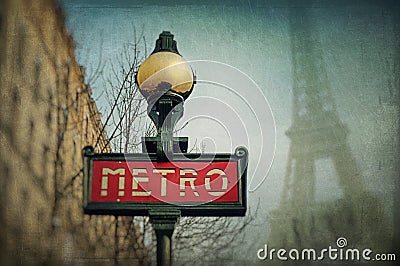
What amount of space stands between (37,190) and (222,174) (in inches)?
99.6

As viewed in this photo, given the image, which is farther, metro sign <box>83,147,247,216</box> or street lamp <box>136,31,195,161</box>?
street lamp <box>136,31,195,161</box>

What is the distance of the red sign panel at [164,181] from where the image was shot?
197 cm

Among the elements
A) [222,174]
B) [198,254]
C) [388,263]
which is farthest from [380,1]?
[222,174]

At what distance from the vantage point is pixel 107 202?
6.48 ft

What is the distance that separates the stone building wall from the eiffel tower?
3.85 ft

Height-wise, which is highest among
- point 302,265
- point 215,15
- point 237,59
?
point 215,15

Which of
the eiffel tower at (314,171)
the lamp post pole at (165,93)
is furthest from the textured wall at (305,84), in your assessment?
the lamp post pole at (165,93)

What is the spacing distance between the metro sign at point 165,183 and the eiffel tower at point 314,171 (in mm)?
2368

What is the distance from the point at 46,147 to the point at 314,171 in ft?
6.10

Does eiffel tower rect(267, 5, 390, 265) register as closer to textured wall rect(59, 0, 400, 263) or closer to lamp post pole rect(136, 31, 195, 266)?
textured wall rect(59, 0, 400, 263)

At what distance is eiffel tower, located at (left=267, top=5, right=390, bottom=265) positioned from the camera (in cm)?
443

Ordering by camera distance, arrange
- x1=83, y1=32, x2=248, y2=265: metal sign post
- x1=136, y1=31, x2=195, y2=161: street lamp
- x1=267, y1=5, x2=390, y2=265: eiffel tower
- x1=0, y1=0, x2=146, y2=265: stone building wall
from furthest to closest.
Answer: x1=267, y1=5, x2=390, y2=265: eiffel tower, x1=0, y1=0, x2=146, y2=265: stone building wall, x1=136, y1=31, x2=195, y2=161: street lamp, x1=83, y1=32, x2=248, y2=265: metal sign post

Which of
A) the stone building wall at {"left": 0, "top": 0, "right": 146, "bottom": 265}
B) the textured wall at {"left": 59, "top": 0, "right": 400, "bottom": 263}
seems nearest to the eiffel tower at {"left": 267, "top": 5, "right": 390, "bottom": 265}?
the textured wall at {"left": 59, "top": 0, "right": 400, "bottom": 263}

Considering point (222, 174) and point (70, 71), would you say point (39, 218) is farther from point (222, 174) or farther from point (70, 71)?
point (222, 174)
